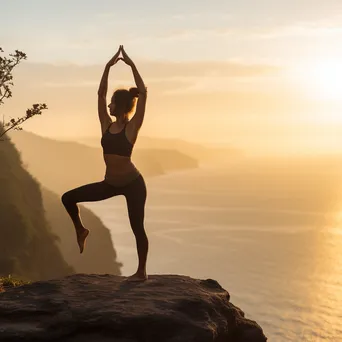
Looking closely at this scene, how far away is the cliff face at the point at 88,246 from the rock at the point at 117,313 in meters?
63.3

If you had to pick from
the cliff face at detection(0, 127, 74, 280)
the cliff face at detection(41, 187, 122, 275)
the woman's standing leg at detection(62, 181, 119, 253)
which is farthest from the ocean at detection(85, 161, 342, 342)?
the woman's standing leg at detection(62, 181, 119, 253)

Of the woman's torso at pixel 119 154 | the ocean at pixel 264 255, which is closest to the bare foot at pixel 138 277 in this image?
the woman's torso at pixel 119 154

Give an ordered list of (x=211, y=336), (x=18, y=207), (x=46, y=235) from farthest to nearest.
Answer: (x=46, y=235) → (x=18, y=207) → (x=211, y=336)

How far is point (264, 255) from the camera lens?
9594cm

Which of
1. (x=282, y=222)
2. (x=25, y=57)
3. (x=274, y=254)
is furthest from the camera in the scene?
(x=282, y=222)

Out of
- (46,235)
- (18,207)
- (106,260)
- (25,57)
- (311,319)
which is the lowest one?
(311,319)

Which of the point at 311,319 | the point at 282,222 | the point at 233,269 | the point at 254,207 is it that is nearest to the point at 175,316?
the point at 311,319

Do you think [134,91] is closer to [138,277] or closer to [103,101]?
[103,101]

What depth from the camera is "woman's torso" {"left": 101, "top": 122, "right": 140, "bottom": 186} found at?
857 cm

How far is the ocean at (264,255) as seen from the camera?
70750mm

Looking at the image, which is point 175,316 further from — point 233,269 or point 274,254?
point 274,254

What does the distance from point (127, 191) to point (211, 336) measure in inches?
109

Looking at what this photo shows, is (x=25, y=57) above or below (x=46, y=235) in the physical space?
above

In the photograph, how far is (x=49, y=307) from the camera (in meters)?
7.82
